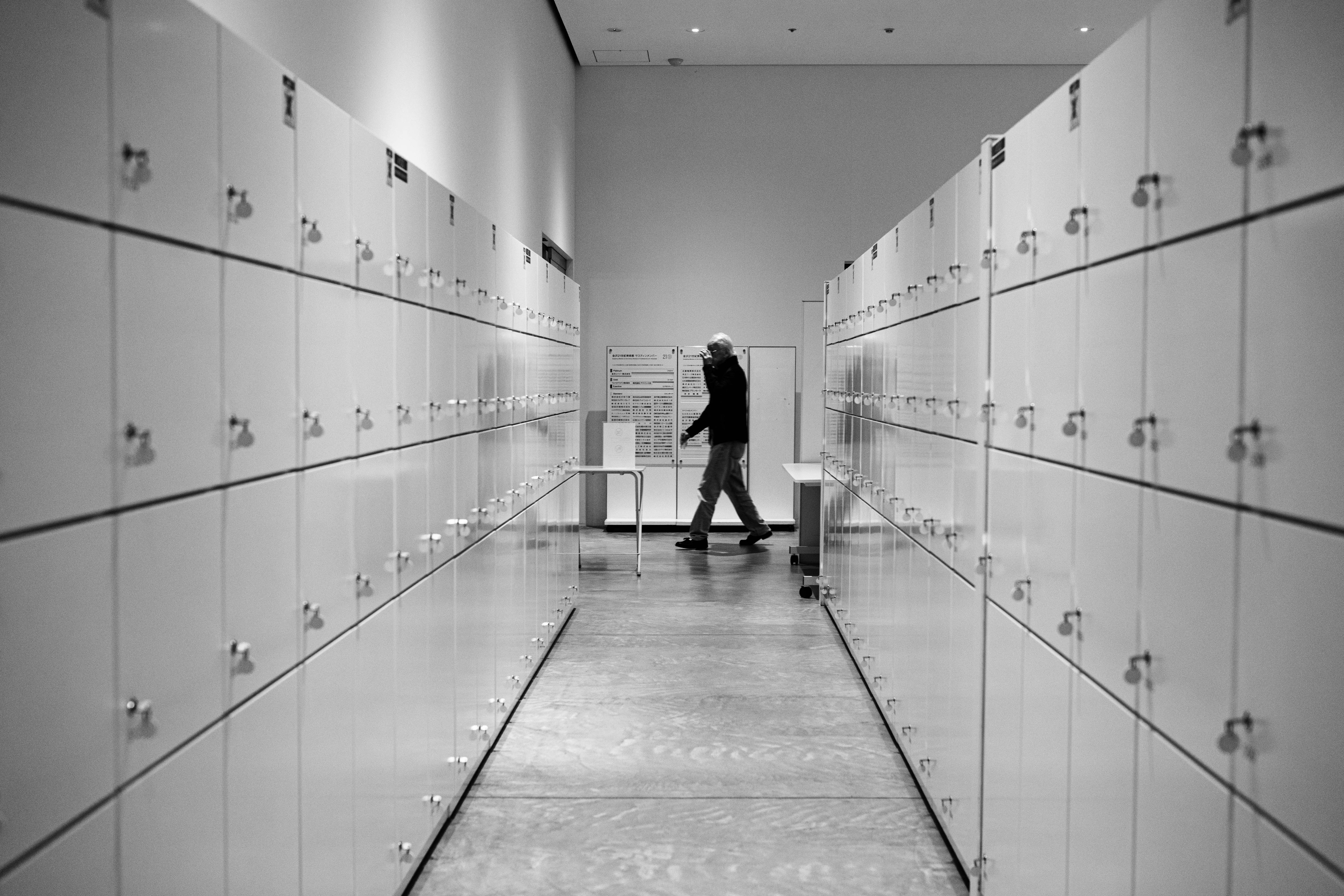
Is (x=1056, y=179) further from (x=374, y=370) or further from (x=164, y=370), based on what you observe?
(x=164, y=370)

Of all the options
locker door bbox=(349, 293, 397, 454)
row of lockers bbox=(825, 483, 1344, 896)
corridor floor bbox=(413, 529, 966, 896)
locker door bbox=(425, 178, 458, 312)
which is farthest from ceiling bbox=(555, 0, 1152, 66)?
locker door bbox=(349, 293, 397, 454)

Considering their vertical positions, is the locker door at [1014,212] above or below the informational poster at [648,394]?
above

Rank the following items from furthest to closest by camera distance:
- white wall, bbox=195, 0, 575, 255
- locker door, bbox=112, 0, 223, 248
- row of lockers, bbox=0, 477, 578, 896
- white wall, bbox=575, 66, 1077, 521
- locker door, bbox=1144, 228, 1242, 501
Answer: white wall, bbox=575, 66, 1077, 521 → white wall, bbox=195, 0, 575, 255 → locker door, bbox=1144, 228, 1242, 501 → locker door, bbox=112, 0, 223, 248 → row of lockers, bbox=0, 477, 578, 896

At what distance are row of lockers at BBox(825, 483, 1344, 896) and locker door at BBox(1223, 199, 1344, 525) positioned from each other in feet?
0.90

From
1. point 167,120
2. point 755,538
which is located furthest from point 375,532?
point 755,538

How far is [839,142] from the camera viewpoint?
35.7ft

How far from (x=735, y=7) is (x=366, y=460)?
7.37m

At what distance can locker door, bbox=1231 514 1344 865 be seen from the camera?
4.47 feet

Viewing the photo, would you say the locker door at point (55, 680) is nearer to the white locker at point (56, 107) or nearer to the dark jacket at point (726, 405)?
the white locker at point (56, 107)

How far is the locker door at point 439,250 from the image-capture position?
326cm

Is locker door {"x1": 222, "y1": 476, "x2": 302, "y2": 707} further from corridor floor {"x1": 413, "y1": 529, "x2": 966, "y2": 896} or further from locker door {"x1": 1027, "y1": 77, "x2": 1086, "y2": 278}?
locker door {"x1": 1027, "y1": 77, "x2": 1086, "y2": 278}

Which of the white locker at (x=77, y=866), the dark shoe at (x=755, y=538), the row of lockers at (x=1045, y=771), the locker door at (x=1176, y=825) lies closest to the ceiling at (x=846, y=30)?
the dark shoe at (x=755, y=538)

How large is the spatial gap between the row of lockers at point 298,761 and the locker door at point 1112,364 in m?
1.61

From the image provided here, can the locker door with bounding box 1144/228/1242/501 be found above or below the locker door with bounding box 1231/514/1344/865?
above
